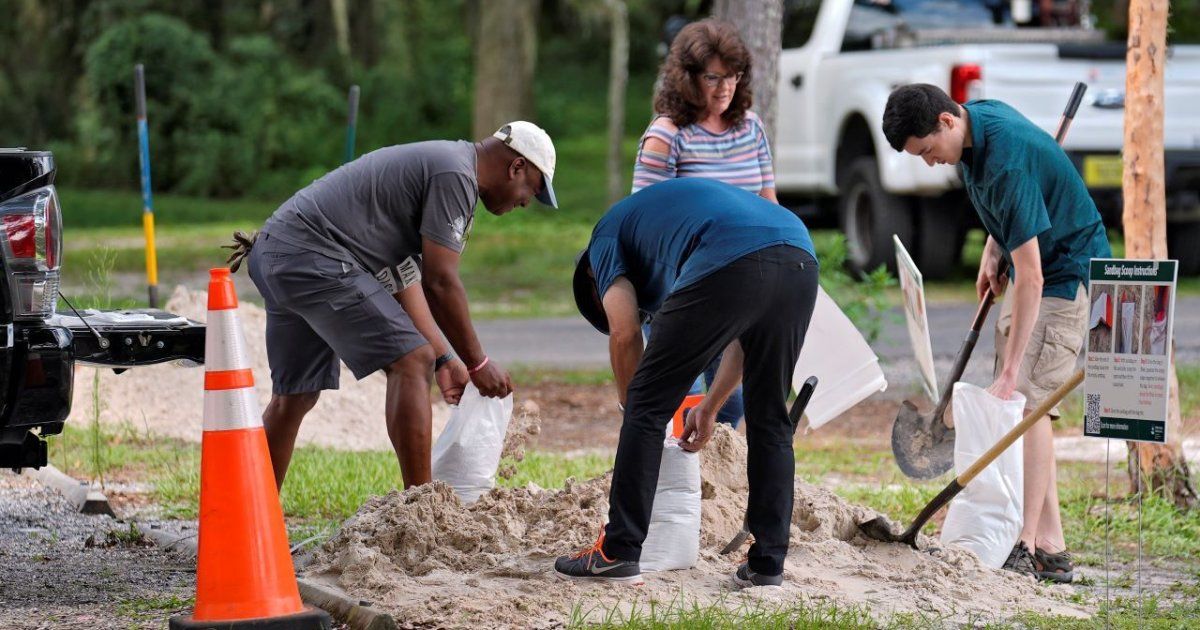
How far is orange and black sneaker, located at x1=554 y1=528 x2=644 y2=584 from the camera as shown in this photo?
4.67 m

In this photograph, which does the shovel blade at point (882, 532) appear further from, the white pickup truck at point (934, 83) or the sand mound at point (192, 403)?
the white pickup truck at point (934, 83)

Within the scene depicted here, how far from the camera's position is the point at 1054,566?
18.0ft

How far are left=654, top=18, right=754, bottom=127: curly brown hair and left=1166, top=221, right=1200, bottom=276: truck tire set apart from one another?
30.7 feet

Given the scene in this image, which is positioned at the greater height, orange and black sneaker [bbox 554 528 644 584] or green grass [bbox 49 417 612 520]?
orange and black sneaker [bbox 554 528 644 584]

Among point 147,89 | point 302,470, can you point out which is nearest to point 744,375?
point 302,470

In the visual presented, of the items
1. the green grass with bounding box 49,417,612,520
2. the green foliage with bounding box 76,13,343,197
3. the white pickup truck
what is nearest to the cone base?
the green grass with bounding box 49,417,612,520

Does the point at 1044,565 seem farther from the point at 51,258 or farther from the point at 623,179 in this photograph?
the point at 623,179

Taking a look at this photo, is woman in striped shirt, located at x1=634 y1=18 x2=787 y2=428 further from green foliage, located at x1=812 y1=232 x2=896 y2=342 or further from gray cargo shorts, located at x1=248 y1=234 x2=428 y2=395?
green foliage, located at x1=812 y1=232 x2=896 y2=342

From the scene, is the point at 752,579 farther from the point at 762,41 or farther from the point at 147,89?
the point at 147,89

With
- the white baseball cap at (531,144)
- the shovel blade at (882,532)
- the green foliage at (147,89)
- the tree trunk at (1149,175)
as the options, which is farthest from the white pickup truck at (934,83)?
the green foliage at (147,89)

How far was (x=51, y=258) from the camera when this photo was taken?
4.59 metres

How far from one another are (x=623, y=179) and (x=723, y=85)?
22736mm

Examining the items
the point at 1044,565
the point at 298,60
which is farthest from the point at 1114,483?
the point at 298,60

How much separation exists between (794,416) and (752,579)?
0.51m
